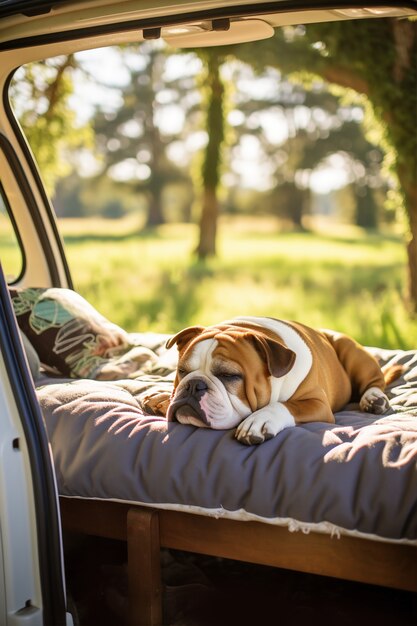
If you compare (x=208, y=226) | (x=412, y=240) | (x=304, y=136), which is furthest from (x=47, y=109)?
(x=304, y=136)

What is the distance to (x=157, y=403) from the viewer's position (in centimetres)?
304

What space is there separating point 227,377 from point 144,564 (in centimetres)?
74

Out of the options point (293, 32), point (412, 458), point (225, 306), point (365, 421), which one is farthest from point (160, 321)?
point (412, 458)

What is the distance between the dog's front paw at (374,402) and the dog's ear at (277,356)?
63 centimetres

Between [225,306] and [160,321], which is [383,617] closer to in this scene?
[160,321]

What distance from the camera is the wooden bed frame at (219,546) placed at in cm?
231

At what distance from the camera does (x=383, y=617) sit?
8.88ft

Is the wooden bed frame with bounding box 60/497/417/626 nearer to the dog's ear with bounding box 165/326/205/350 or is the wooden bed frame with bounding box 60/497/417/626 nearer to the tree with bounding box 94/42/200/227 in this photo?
the dog's ear with bounding box 165/326/205/350

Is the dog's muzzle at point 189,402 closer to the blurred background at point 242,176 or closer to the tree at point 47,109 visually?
the blurred background at point 242,176

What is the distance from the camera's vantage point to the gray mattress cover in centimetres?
229

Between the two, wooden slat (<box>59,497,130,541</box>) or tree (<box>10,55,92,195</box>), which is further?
tree (<box>10,55,92,195</box>)

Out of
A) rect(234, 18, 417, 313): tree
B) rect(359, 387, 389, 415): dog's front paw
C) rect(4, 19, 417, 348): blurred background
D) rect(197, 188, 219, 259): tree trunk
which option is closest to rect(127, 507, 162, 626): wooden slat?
rect(359, 387, 389, 415): dog's front paw

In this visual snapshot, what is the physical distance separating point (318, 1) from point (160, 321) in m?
7.84

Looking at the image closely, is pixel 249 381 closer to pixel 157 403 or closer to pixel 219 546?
pixel 157 403
